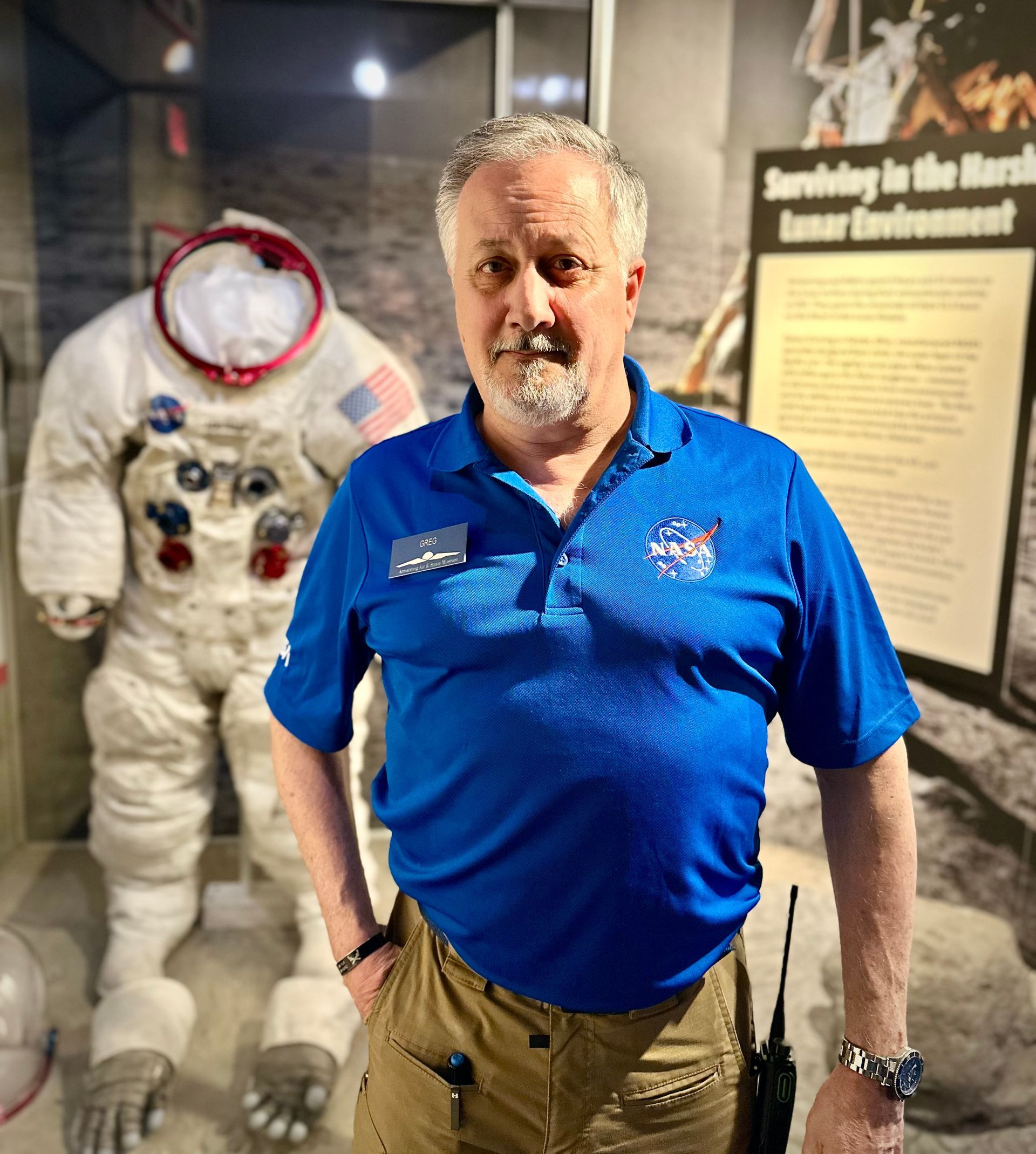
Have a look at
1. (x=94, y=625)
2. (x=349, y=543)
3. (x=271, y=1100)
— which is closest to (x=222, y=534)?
(x=94, y=625)

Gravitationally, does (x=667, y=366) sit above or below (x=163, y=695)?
above

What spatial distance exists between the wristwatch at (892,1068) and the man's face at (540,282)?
2.58 ft

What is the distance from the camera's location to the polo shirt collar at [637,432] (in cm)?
116

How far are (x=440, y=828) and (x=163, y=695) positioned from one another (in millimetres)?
1306

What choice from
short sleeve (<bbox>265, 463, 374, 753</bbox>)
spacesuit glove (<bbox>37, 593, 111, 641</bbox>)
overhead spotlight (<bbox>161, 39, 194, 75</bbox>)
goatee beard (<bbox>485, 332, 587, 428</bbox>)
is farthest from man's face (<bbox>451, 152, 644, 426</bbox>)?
spacesuit glove (<bbox>37, 593, 111, 641</bbox>)

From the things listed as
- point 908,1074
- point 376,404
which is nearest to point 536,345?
point 908,1074

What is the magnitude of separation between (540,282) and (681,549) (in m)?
0.33

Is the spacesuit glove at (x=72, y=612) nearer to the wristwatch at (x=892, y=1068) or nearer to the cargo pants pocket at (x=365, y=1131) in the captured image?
the cargo pants pocket at (x=365, y=1131)

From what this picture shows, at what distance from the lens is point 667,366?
236cm

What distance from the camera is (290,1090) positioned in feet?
6.98

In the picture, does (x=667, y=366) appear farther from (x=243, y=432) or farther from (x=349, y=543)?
(x=349, y=543)

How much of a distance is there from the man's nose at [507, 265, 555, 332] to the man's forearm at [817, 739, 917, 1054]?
0.60 metres

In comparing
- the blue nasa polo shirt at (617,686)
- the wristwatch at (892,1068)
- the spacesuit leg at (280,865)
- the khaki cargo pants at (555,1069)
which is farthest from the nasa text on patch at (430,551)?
the spacesuit leg at (280,865)

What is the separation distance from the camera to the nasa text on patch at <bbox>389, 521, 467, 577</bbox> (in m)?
1.13
